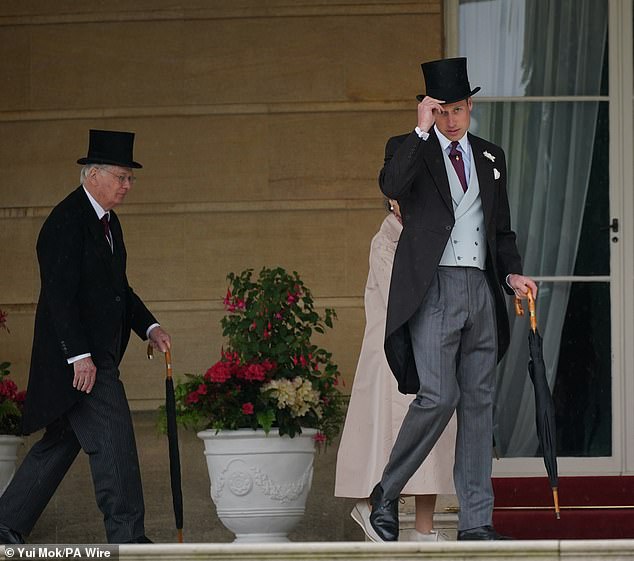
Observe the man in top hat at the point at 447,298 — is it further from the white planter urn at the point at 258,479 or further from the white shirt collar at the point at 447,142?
the white planter urn at the point at 258,479

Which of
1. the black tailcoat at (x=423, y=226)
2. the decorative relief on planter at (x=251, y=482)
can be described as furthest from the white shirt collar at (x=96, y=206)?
the decorative relief on planter at (x=251, y=482)

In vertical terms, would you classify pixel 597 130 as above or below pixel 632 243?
above

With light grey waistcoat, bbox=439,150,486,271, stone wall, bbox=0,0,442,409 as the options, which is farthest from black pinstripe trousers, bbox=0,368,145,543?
stone wall, bbox=0,0,442,409

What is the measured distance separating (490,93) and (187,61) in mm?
1572

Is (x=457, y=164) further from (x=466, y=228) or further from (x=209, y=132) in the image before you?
(x=209, y=132)

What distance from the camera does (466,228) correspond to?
5.20m

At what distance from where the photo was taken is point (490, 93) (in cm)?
764

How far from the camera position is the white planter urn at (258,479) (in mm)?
6273

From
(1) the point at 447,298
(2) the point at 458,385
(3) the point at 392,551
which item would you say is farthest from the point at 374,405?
(3) the point at 392,551

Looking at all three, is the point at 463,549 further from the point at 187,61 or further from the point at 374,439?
the point at 187,61

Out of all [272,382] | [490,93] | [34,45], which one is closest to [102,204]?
[272,382]

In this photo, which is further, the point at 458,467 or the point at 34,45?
the point at 34,45

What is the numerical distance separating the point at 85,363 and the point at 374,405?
136 centimetres

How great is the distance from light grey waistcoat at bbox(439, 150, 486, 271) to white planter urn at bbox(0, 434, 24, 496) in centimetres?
235
